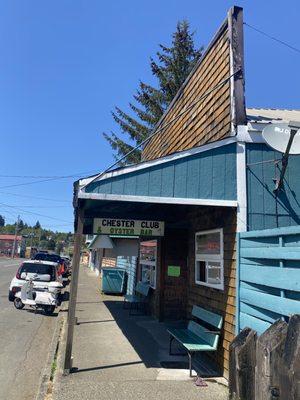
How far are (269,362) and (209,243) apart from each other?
3946mm

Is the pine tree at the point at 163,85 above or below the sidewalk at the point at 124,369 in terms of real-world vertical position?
above

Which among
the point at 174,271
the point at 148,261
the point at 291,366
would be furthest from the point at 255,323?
the point at 148,261

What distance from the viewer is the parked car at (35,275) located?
46.9 feet

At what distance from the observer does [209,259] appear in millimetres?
7902

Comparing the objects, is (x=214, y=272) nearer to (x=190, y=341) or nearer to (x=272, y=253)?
(x=190, y=341)

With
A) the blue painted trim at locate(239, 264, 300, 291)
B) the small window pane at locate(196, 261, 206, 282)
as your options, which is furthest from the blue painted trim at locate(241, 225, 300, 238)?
the small window pane at locate(196, 261, 206, 282)

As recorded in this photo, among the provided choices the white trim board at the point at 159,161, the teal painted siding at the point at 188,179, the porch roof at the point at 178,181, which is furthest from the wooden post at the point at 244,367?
the white trim board at the point at 159,161

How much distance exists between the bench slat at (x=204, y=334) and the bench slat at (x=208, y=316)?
6.0 inches

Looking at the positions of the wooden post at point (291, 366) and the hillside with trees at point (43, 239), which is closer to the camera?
the wooden post at point (291, 366)

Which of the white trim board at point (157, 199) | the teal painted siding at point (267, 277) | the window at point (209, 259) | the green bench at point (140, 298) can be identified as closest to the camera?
the teal painted siding at point (267, 277)

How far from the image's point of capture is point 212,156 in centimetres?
704

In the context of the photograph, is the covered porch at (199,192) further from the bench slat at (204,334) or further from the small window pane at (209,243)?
the bench slat at (204,334)

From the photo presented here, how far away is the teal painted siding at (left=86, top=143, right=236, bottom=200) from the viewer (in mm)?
6777

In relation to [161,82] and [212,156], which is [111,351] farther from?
[161,82]
